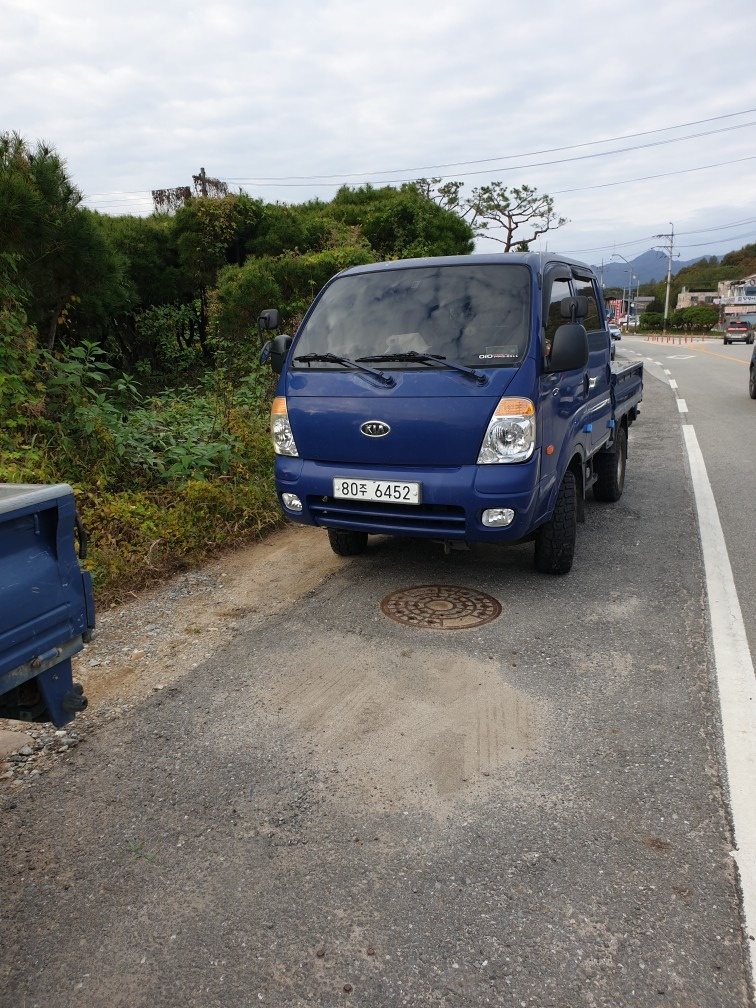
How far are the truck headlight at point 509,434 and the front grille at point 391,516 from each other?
375mm

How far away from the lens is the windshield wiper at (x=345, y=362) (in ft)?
14.9

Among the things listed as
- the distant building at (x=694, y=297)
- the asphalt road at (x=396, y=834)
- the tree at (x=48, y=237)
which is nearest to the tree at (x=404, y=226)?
the tree at (x=48, y=237)

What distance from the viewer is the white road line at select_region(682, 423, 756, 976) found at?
2.48 m

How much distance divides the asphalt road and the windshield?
1.69 meters

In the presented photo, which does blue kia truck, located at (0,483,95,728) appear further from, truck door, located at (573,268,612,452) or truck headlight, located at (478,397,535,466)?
truck door, located at (573,268,612,452)

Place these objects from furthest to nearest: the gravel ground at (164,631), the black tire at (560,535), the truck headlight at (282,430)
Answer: the black tire at (560,535) < the truck headlight at (282,430) < the gravel ground at (164,631)

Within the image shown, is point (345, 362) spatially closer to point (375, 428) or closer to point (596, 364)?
point (375, 428)

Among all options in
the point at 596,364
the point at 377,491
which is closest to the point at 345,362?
the point at 377,491

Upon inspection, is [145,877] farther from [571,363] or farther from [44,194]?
[44,194]

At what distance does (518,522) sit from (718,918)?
2.45 m

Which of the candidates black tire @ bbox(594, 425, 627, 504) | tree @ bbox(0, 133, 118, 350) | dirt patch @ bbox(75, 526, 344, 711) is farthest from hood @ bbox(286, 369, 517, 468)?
tree @ bbox(0, 133, 118, 350)

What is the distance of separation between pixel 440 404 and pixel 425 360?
1.20 ft

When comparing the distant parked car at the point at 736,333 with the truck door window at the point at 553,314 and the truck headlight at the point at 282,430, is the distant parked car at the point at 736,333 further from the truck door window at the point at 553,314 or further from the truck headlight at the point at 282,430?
the truck headlight at the point at 282,430

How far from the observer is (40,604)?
2.18m
